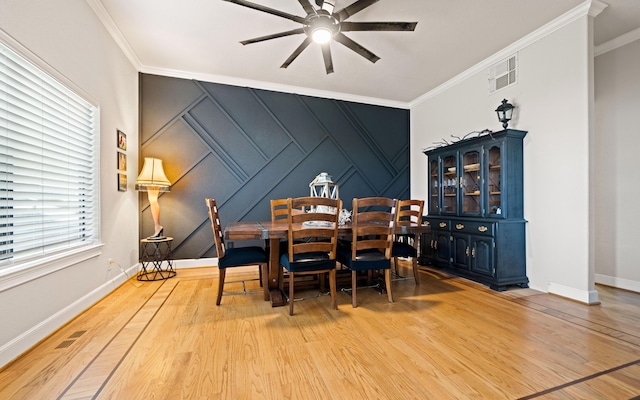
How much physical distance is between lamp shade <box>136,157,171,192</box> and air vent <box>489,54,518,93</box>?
4.53 meters

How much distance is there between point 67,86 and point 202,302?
2.19m

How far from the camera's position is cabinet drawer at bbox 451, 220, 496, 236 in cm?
317

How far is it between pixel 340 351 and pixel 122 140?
3.37 meters

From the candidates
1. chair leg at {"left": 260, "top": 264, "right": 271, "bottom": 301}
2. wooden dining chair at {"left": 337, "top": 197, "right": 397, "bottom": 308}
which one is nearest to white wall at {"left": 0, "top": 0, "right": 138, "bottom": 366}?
chair leg at {"left": 260, "top": 264, "right": 271, "bottom": 301}

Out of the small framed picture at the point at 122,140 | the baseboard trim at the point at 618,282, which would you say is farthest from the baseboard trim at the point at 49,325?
the baseboard trim at the point at 618,282

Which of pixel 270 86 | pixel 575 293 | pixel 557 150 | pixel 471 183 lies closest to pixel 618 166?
pixel 557 150

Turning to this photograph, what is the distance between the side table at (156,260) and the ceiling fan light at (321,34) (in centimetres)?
297

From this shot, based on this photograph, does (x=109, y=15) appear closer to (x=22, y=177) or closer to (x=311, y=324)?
(x=22, y=177)

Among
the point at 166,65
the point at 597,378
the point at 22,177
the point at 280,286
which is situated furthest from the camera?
the point at 166,65

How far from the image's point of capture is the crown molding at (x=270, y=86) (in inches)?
158

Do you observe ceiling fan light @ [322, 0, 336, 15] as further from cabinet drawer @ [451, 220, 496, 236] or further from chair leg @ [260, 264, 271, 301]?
cabinet drawer @ [451, 220, 496, 236]

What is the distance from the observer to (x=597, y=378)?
154 centimetres

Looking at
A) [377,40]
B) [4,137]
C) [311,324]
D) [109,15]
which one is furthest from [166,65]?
[311,324]

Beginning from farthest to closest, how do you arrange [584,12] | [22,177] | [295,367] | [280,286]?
[280,286] → [584,12] → [22,177] → [295,367]
